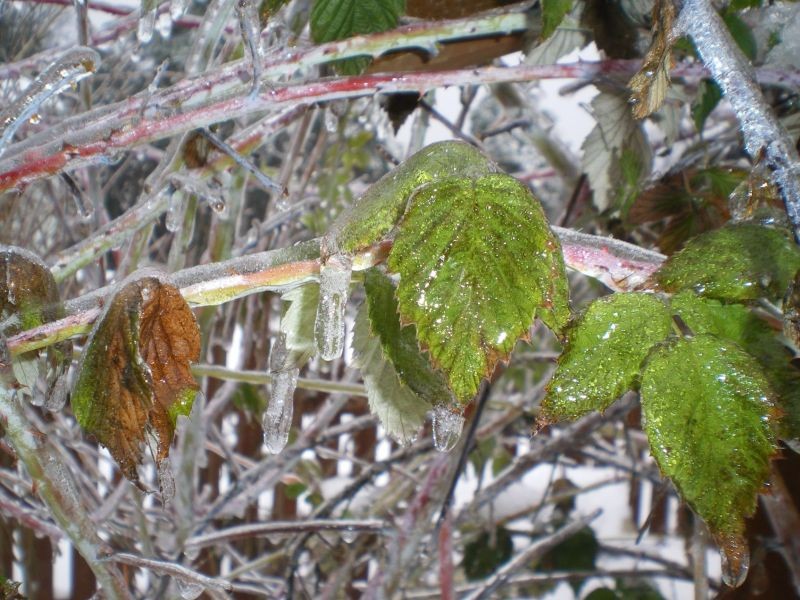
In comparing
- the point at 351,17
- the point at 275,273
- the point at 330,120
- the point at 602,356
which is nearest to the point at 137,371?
the point at 275,273

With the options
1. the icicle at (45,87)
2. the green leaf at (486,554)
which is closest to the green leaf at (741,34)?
the icicle at (45,87)

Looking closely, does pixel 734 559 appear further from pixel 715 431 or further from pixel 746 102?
pixel 746 102

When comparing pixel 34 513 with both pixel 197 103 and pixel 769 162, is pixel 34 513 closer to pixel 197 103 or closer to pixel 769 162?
pixel 197 103

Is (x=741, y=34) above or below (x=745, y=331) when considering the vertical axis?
above

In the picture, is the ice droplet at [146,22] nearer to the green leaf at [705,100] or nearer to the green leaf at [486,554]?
the green leaf at [705,100]

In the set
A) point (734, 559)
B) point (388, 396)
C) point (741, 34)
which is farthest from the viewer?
point (741, 34)

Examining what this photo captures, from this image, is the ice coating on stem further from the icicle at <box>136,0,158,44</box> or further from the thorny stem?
the icicle at <box>136,0,158,44</box>

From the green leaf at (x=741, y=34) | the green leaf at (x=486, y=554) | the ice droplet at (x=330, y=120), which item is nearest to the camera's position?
the green leaf at (x=741, y=34)
